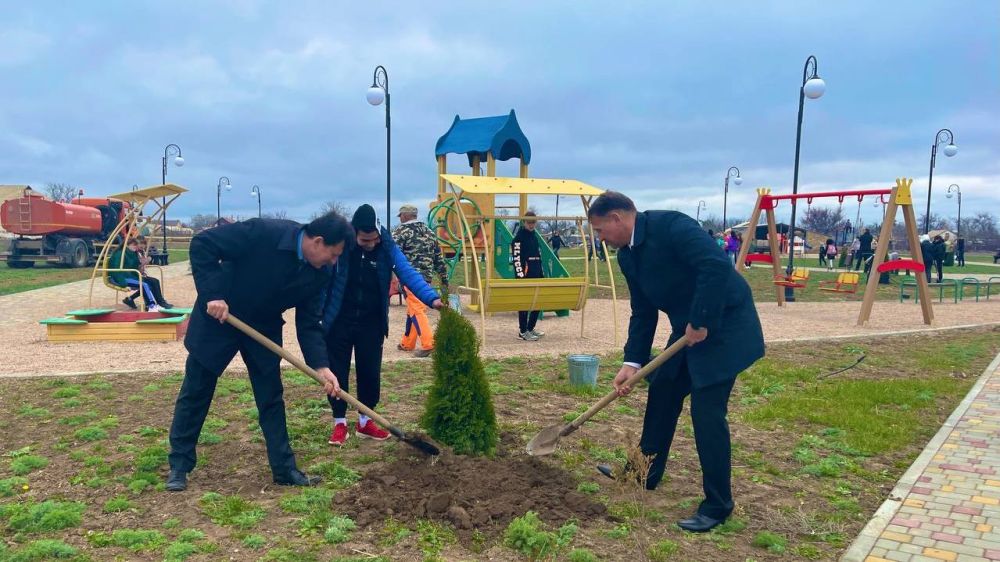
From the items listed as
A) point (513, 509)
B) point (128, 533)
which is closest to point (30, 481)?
point (128, 533)

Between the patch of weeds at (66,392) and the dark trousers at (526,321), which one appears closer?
the patch of weeds at (66,392)

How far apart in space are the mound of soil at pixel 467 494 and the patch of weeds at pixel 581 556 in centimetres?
36

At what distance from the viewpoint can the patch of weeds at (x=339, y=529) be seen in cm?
335

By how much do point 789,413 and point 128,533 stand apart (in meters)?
4.77

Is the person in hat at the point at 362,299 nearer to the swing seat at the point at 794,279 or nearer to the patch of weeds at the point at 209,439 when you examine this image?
the patch of weeds at the point at 209,439

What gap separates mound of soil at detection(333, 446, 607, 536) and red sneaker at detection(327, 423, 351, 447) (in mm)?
687

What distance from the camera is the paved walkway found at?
3.35 m

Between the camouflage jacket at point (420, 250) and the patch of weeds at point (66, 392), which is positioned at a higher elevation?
the camouflage jacket at point (420, 250)

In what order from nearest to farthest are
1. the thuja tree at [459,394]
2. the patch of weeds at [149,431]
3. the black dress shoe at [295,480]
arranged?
the black dress shoe at [295,480] < the thuja tree at [459,394] < the patch of weeds at [149,431]

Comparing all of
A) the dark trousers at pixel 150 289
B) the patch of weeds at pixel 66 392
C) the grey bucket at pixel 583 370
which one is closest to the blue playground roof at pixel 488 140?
the dark trousers at pixel 150 289

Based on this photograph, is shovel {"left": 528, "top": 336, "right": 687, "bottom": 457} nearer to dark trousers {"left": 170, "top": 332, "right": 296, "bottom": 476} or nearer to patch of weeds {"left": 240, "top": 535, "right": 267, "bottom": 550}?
dark trousers {"left": 170, "top": 332, "right": 296, "bottom": 476}

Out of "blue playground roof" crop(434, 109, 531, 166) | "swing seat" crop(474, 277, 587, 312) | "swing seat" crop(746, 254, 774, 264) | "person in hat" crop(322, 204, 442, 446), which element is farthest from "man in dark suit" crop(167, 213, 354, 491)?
"swing seat" crop(746, 254, 774, 264)

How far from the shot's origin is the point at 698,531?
3.58 metres

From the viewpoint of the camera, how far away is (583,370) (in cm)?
661
